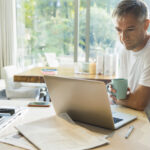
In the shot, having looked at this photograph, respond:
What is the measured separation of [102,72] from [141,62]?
1222 mm

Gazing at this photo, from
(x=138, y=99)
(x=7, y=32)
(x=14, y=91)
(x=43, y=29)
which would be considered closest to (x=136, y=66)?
(x=138, y=99)

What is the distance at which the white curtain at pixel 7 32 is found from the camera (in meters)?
4.85

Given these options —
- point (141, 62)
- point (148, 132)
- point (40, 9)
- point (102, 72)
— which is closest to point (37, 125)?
point (148, 132)

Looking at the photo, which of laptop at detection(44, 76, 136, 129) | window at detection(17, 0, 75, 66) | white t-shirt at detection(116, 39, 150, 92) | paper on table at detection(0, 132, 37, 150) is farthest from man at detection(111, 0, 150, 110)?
window at detection(17, 0, 75, 66)

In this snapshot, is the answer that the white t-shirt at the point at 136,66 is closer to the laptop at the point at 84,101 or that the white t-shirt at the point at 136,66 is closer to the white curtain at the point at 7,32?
the laptop at the point at 84,101

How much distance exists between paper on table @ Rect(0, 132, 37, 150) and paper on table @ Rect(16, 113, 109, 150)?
2 centimetres

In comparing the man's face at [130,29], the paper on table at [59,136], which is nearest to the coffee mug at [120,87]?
the man's face at [130,29]

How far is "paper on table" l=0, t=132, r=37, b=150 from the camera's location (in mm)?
738

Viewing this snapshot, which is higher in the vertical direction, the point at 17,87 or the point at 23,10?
the point at 23,10

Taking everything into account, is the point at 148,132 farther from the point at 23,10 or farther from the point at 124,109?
the point at 23,10

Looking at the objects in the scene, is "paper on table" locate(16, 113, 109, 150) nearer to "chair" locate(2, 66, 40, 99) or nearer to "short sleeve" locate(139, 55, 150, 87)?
"short sleeve" locate(139, 55, 150, 87)

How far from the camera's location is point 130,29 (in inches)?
51.1

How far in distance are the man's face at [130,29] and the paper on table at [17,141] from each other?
83 centimetres

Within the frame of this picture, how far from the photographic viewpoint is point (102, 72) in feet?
8.55
